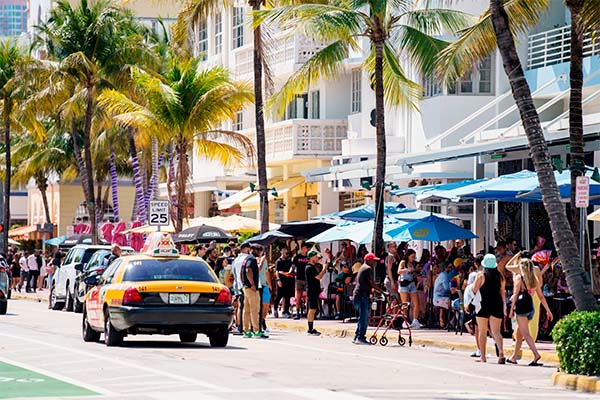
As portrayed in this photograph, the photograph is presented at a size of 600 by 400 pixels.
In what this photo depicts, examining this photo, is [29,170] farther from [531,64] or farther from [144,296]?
[144,296]

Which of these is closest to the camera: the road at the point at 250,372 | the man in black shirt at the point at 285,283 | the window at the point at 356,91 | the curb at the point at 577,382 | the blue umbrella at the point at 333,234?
the road at the point at 250,372

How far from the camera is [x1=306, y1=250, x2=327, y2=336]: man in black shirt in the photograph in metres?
28.0

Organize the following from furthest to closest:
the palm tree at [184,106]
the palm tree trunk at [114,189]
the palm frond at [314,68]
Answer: the palm tree trunk at [114,189] → the palm tree at [184,106] → the palm frond at [314,68]

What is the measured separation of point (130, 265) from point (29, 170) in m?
53.5

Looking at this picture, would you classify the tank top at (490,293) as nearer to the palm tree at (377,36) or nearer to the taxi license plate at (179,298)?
the taxi license plate at (179,298)

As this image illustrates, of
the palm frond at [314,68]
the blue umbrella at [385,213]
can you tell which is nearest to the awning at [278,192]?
the blue umbrella at [385,213]

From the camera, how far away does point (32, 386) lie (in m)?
15.3

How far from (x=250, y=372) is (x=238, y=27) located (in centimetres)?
3580

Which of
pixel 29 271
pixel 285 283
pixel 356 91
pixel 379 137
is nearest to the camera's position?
pixel 379 137

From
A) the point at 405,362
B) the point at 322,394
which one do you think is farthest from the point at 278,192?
the point at 322,394

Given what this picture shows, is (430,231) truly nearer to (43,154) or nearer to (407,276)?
(407,276)

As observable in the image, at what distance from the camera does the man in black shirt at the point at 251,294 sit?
25.2m

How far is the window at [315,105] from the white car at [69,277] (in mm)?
11224

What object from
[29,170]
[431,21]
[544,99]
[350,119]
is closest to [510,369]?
[431,21]
